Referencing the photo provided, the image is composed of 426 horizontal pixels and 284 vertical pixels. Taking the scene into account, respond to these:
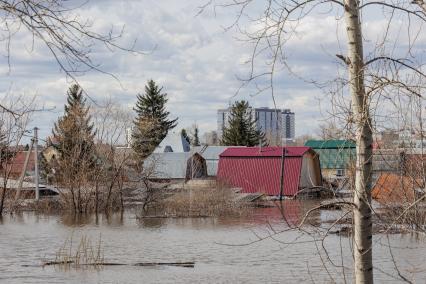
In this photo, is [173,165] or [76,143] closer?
[76,143]

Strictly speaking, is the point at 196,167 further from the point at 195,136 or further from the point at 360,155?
the point at 360,155

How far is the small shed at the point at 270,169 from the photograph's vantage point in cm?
5641

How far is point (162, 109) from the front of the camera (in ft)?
264

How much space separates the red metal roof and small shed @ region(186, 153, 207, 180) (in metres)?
3.12

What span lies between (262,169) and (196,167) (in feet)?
22.6

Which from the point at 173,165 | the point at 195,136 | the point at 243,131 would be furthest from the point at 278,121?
the point at 195,136

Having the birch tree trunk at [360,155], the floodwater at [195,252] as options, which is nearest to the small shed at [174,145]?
the floodwater at [195,252]

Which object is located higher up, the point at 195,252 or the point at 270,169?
the point at 270,169

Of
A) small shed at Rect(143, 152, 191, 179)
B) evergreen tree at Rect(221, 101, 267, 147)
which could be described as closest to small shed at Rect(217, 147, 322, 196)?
small shed at Rect(143, 152, 191, 179)

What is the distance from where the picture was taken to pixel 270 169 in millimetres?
57406

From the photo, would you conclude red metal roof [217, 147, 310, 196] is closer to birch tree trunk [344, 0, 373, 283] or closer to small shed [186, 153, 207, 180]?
small shed [186, 153, 207, 180]

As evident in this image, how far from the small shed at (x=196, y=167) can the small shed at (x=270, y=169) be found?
317cm

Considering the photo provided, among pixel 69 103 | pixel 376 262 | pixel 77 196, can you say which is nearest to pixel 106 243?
pixel 376 262

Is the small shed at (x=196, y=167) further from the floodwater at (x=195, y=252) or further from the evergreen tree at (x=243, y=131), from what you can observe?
the floodwater at (x=195, y=252)
